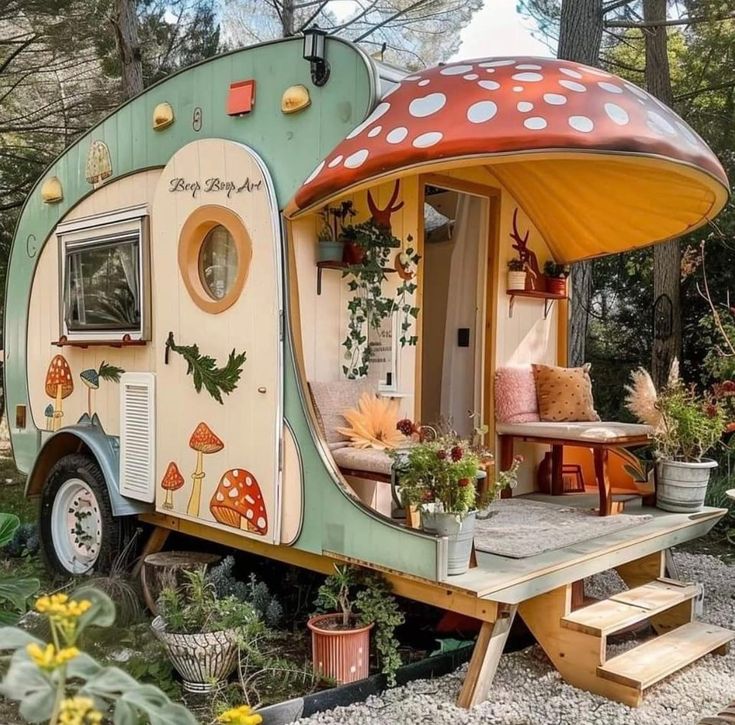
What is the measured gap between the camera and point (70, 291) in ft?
16.4

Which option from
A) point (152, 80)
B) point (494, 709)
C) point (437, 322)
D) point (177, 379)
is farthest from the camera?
point (152, 80)

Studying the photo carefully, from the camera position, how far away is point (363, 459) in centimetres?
359

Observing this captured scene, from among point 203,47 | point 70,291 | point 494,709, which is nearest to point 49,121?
point 203,47

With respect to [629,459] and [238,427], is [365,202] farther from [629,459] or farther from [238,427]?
[629,459]

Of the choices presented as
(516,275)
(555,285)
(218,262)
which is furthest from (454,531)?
(555,285)

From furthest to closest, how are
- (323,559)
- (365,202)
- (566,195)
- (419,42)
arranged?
(419,42)
(566,195)
(365,202)
(323,559)

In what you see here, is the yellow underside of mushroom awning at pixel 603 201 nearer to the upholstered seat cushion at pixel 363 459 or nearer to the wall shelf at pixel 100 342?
the upholstered seat cushion at pixel 363 459

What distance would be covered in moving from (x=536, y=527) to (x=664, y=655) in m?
0.85

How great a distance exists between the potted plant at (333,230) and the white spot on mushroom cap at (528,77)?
1.02 meters

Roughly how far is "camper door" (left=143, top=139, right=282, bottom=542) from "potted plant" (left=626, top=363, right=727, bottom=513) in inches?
84.6

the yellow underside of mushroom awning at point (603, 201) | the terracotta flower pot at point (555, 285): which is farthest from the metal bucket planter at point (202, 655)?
the terracotta flower pot at point (555, 285)

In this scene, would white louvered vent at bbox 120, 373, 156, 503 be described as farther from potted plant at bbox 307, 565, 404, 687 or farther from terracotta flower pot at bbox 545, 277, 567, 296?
terracotta flower pot at bbox 545, 277, 567, 296

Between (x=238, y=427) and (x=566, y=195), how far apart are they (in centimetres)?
230

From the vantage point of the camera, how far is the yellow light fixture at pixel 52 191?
5180mm
